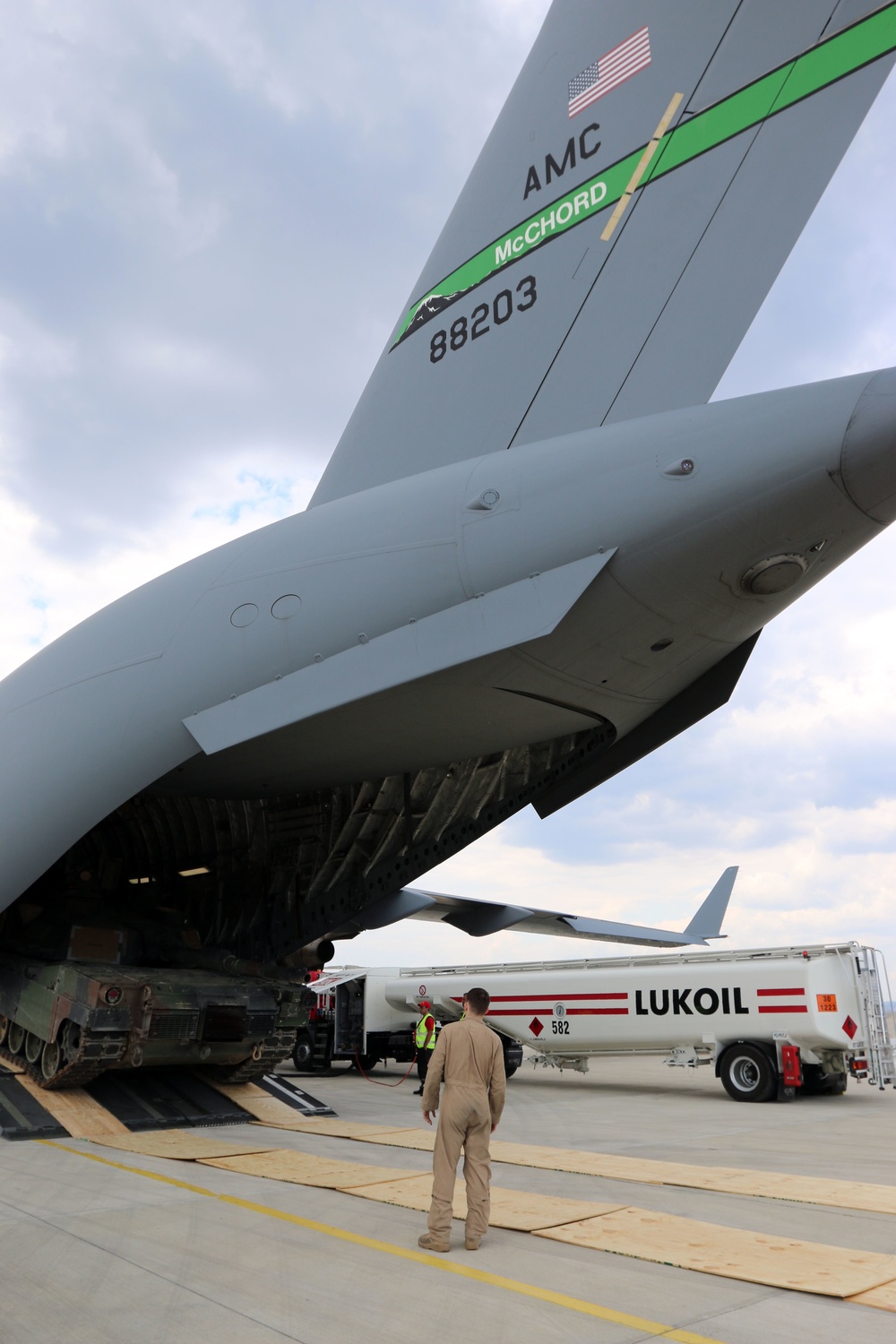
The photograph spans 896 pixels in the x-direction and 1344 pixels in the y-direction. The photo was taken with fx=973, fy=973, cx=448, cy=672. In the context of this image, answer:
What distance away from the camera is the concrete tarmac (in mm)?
Result: 3463

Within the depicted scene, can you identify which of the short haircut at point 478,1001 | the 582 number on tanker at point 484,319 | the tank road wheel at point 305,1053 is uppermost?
the 582 number on tanker at point 484,319

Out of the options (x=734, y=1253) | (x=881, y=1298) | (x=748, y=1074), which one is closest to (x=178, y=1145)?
(x=734, y=1253)

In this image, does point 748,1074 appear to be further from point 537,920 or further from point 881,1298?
point 881,1298

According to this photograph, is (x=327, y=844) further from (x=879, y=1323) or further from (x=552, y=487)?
(x=879, y=1323)

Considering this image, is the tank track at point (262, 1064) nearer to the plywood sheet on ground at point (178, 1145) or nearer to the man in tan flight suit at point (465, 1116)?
the plywood sheet on ground at point (178, 1145)

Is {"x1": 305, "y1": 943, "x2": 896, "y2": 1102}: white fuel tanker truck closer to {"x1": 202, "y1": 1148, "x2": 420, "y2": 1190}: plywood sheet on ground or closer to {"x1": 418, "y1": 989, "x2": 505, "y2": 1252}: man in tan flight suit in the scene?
{"x1": 202, "y1": 1148, "x2": 420, "y2": 1190}: plywood sheet on ground

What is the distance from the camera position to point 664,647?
688 cm

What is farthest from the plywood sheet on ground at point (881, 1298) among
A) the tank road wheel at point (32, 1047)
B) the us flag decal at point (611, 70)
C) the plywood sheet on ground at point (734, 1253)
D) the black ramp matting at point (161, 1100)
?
the tank road wheel at point (32, 1047)

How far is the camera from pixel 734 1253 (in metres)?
4.50

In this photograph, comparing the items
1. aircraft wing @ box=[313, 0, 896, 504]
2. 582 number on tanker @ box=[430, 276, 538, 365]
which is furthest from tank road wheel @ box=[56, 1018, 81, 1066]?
582 number on tanker @ box=[430, 276, 538, 365]

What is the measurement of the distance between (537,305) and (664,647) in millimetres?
2796

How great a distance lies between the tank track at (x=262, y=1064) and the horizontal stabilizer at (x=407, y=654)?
164 inches

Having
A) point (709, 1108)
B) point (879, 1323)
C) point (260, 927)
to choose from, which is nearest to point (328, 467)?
point (260, 927)

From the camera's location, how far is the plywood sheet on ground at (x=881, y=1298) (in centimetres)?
369
